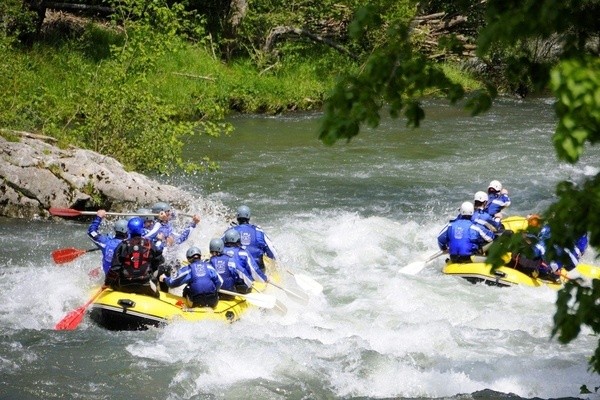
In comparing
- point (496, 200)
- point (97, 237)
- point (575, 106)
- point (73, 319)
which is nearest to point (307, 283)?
point (97, 237)

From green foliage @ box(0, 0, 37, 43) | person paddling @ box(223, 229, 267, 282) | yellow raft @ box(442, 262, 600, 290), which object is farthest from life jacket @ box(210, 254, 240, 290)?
green foliage @ box(0, 0, 37, 43)

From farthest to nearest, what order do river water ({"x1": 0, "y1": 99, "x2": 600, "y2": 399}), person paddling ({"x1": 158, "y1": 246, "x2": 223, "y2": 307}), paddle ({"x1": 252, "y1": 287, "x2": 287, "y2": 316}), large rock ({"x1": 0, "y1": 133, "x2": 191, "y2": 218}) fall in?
large rock ({"x1": 0, "y1": 133, "x2": 191, "y2": 218}) < paddle ({"x1": 252, "y1": 287, "x2": 287, "y2": 316}) < person paddling ({"x1": 158, "y1": 246, "x2": 223, "y2": 307}) < river water ({"x1": 0, "y1": 99, "x2": 600, "y2": 399})

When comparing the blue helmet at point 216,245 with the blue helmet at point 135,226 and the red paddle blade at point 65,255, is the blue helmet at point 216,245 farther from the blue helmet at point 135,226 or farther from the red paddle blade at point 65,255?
the red paddle blade at point 65,255

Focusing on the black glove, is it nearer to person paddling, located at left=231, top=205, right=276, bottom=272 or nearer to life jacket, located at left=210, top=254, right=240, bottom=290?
life jacket, located at left=210, top=254, right=240, bottom=290

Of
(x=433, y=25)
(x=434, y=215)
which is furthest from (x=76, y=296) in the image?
(x=433, y=25)

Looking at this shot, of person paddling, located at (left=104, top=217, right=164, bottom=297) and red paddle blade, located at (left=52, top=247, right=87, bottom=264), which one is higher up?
person paddling, located at (left=104, top=217, right=164, bottom=297)

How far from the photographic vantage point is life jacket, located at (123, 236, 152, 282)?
9227 millimetres

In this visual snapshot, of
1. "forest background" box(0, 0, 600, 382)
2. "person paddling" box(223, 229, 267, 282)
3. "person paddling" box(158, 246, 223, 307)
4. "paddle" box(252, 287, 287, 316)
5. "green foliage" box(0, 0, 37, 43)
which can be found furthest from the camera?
"green foliage" box(0, 0, 37, 43)

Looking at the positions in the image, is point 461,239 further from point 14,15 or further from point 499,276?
point 14,15

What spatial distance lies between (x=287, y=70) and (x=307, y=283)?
14643 millimetres

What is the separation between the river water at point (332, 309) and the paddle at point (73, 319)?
11cm

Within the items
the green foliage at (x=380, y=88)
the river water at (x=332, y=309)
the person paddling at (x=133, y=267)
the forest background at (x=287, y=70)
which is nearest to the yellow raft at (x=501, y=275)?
the river water at (x=332, y=309)

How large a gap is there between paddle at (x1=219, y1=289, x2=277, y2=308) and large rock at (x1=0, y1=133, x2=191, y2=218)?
4.10 metres

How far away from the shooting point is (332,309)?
35.2 feet
